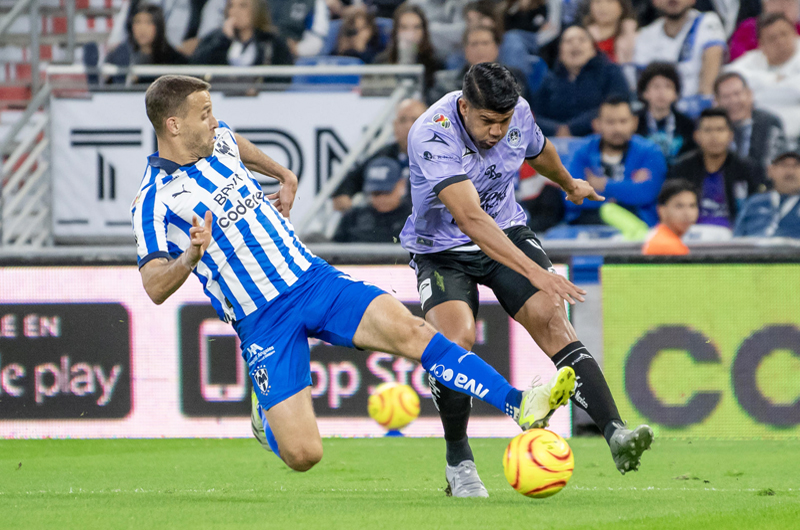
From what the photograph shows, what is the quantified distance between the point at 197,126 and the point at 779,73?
6.99 m

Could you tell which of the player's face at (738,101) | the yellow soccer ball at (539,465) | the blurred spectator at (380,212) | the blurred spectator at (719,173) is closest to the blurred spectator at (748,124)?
the player's face at (738,101)

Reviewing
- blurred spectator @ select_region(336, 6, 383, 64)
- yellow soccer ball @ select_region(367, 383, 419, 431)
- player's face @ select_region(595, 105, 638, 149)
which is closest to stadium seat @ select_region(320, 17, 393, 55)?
blurred spectator @ select_region(336, 6, 383, 64)

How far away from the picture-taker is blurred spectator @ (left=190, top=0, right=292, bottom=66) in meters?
10.4

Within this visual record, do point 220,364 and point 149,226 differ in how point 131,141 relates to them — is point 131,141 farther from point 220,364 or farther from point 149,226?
point 149,226

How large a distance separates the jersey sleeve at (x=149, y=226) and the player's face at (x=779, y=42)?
7158 millimetres

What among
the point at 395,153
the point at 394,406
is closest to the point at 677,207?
the point at 395,153

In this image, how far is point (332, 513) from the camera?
4.33 meters

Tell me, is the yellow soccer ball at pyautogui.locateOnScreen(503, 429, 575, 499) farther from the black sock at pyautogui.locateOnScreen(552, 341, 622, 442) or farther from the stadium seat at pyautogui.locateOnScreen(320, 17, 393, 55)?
the stadium seat at pyautogui.locateOnScreen(320, 17, 393, 55)

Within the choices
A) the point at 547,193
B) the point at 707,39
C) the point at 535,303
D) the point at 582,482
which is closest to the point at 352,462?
the point at 582,482

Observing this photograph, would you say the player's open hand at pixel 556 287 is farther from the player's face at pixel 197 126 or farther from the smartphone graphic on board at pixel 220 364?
the smartphone graphic on board at pixel 220 364

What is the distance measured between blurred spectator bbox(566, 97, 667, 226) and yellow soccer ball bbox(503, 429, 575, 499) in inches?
204

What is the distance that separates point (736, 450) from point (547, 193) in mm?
3126

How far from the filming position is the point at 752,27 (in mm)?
10359

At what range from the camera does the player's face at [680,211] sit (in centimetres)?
862
